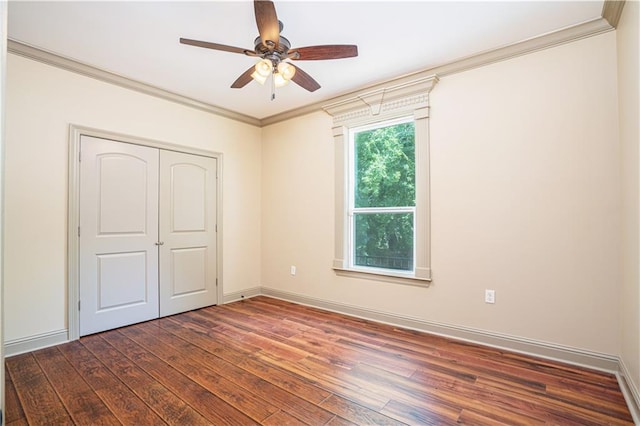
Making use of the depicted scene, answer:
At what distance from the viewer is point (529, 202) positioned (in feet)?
8.86

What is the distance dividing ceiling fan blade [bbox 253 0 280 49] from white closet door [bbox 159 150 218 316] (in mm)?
2280

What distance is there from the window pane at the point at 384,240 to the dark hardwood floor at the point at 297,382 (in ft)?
2.50

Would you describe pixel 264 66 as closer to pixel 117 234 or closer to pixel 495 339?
pixel 117 234

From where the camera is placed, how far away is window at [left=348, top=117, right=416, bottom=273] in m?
3.47

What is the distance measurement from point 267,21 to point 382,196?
87.1 inches

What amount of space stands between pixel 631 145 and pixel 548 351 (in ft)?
5.46

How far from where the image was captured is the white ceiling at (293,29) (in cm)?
232

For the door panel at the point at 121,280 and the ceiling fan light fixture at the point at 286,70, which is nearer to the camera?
the ceiling fan light fixture at the point at 286,70

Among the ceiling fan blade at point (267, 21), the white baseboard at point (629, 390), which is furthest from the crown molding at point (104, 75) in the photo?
the white baseboard at point (629, 390)

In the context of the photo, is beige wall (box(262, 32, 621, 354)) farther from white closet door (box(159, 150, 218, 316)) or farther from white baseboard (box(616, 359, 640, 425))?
white closet door (box(159, 150, 218, 316))

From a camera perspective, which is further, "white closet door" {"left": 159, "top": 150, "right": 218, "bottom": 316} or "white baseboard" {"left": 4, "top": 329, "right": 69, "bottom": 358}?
"white closet door" {"left": 159, "top": 150, "right": 218, "bottom": 316}

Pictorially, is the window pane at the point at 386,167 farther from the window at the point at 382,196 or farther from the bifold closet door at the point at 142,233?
the bifold closet door at the point at 142,233

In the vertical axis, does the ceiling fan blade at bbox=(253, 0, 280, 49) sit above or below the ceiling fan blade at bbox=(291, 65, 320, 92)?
above

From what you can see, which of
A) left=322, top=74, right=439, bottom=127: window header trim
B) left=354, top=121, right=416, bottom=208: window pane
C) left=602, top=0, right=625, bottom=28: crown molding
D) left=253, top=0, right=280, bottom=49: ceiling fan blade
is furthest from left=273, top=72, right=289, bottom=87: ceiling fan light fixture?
left=602, top=0, right=625, bottom=28: crown molding
